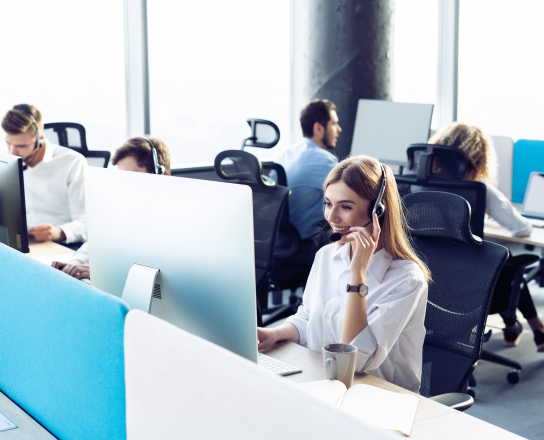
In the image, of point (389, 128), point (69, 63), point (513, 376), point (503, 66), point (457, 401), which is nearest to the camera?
point (457, 401)

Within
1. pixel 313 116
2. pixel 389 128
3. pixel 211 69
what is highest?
pixel 211 69

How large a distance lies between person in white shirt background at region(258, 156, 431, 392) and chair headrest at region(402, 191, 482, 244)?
0.22m

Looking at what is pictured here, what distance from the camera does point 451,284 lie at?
1824 mm

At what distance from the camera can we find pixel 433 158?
2.86m

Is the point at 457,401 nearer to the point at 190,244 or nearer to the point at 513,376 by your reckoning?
the point at 190,244

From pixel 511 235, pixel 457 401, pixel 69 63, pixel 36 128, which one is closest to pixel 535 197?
pixel 511 235

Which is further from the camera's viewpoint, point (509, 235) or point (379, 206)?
point (509, 235)

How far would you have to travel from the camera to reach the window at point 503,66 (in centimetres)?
518

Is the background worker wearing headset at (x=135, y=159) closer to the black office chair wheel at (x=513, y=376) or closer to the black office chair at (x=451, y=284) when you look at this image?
the black office chair at (x=451, y=284)

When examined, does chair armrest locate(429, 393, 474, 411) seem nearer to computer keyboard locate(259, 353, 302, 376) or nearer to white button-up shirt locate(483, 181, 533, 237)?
computer keyboard locate(259, 353, 302, 376)

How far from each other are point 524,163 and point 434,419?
309 centimetres

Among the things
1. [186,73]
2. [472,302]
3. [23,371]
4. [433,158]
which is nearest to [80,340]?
[23,371]

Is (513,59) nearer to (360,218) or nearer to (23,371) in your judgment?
(360,218)

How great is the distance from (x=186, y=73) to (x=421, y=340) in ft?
12.1
